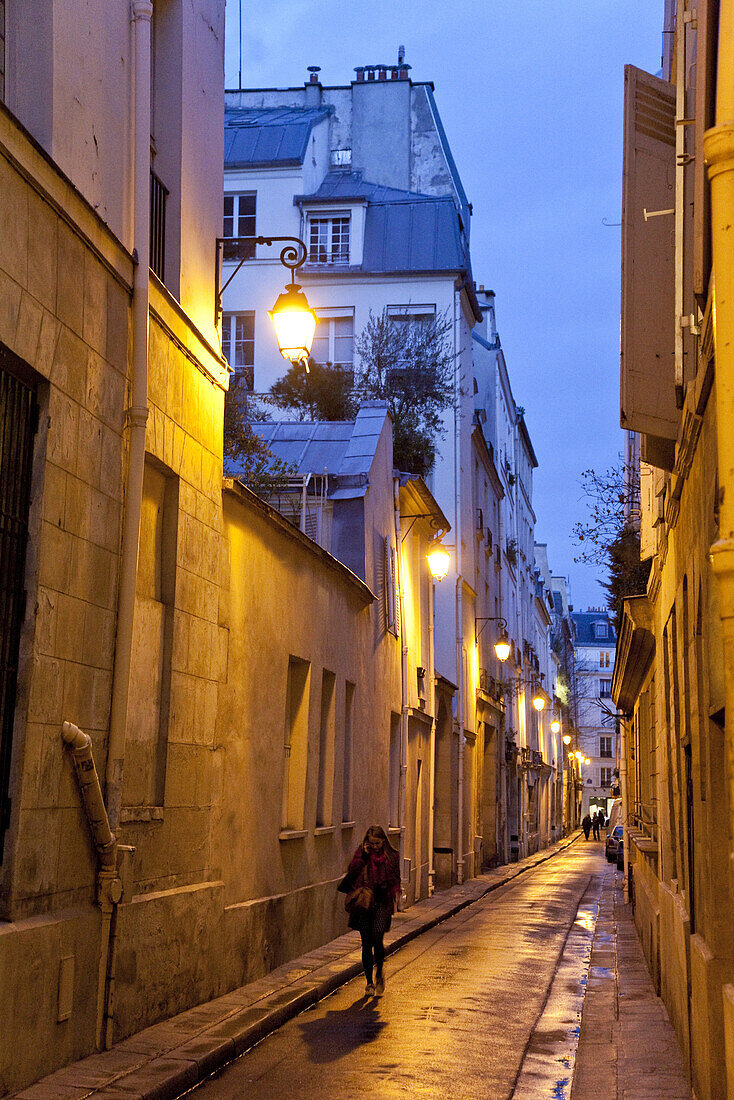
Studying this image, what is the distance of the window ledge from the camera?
28.8 feet

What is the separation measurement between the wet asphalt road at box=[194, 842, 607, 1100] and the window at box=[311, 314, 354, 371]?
1679cm

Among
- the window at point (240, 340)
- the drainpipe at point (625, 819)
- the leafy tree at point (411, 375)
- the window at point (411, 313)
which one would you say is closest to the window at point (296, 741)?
the drainpipe at point (625, 819)

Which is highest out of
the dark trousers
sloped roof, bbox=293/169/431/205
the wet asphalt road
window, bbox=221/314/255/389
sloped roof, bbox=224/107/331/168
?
sloped roof, bbox=224/107/331/168

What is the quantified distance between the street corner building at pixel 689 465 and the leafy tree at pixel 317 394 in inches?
569

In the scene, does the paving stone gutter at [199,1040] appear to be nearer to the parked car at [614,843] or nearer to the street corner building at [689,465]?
the street corner building at [689,465]

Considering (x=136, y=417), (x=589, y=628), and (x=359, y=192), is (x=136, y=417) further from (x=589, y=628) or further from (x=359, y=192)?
(x=589, y=628)

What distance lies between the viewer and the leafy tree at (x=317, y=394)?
26.4 m

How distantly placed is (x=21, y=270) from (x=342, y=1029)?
6.02m

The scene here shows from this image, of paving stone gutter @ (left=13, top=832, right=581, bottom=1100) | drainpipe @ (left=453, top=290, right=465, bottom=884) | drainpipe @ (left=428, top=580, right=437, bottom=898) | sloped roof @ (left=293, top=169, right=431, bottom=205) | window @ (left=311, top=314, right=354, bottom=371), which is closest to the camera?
paving stone gutter @ (left=13, top=832, right=581, bottom=1100)

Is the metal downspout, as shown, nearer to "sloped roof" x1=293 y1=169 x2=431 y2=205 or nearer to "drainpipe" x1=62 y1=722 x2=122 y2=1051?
"drainpipe" x1=62 y1=722 x2=122 y2=1051

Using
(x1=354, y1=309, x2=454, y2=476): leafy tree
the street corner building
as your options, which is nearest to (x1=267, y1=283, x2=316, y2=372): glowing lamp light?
the street corner building

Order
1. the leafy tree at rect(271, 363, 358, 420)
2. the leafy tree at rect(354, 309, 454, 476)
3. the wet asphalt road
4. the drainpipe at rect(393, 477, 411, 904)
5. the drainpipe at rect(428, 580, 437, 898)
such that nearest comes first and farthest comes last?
the wet asphalt road < the drainpipe at rect(393, 477, 411, 904) < the drainpipe at rect(428, 580, 437, 898) < the leafy tree at rect(271, 363, 358, 420) < the leafy tree at rect(354, 309, 454, 476)

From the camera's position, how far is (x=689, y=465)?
25.4 ft

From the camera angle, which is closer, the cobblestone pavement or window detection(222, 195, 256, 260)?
the cobblestone pavement
